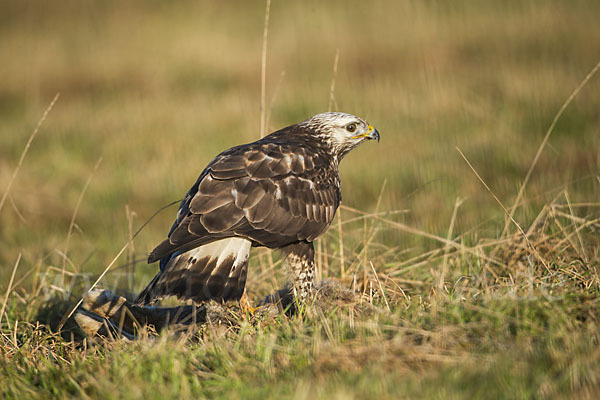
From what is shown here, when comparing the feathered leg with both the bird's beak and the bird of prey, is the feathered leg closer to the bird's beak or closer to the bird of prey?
the bird of prey

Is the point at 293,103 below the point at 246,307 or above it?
above

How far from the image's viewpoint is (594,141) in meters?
8.39

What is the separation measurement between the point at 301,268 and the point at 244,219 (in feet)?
2.01

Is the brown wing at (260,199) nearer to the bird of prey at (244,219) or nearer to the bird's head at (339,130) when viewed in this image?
the bird of prey at (244,219)

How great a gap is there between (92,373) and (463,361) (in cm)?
182

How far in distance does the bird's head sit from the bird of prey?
0.21 m

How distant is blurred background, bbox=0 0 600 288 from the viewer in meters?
8.09

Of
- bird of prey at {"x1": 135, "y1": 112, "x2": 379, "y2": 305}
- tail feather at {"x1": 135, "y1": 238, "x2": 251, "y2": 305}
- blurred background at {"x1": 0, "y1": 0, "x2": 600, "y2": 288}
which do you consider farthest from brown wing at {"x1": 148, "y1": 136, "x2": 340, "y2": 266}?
blurred background at {"x1": 0, "y1": 0, "x2": 600, "y2": 288}

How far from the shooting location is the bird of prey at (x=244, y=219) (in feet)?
13.4

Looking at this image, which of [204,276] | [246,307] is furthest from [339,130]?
[204,276]

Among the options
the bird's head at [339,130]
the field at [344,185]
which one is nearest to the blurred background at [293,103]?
the field at [344,185]

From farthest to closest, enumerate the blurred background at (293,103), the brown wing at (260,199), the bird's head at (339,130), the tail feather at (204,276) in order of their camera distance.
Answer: the blurred background at (293,103), the bird's head at (339,130), the brown wing at (260,199), the tail feather at (204,276)

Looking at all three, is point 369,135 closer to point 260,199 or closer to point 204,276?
point 260,199

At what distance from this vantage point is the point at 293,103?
11.1 metres
